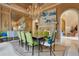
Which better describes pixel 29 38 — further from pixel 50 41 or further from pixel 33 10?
pixel 33 10

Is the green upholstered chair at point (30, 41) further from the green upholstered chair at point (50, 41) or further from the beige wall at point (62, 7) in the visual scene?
the beige wall at point (62, 7)

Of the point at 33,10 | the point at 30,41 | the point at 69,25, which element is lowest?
the point at 30,41

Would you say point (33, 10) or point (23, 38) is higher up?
point (33, 10)

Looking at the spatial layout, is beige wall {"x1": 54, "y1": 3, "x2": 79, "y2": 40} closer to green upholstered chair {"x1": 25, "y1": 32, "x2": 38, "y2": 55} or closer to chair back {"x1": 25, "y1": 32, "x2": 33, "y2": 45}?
green upholstered chair {"x1": 25, "y1": 32, "x2": 38, "y2": 55}

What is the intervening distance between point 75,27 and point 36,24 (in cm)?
113

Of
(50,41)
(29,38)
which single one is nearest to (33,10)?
(29,38)

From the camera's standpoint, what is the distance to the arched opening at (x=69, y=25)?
5.45m

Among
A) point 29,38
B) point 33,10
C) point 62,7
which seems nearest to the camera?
point 62,7

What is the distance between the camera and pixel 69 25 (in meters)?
5.51

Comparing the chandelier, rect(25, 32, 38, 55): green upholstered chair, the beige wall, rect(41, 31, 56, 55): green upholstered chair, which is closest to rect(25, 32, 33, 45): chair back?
rect(25, 32, 38, 55): green upholstered chair

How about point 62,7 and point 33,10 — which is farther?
point 33,10

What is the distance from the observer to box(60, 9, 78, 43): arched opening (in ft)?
17.9

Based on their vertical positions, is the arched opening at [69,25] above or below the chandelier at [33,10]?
below

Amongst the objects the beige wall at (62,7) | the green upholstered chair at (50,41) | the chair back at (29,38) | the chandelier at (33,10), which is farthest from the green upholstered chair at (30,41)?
the beige wall at (62,7)
